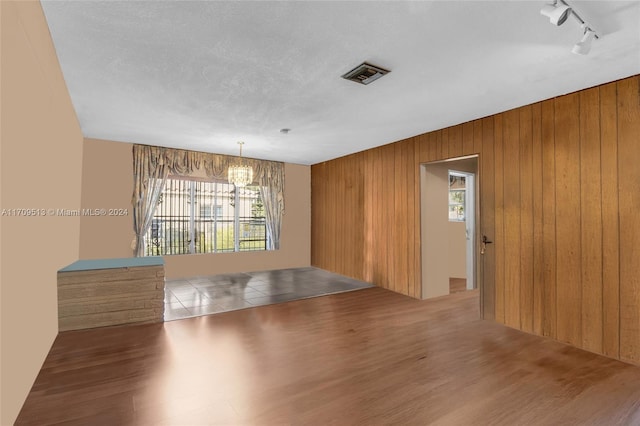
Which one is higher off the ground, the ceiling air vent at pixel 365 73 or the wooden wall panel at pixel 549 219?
the ceiling air vent at pixel 365 73

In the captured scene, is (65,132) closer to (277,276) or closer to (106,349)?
(106,349)

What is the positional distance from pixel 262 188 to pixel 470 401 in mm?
5693

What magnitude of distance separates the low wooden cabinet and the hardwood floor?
201 millimetres

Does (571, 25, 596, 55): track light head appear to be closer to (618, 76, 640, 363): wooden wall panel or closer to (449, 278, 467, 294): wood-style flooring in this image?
(618, 76, 640, 363): wooden wall panel

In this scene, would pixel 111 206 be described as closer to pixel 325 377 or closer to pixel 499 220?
pixel 325 377

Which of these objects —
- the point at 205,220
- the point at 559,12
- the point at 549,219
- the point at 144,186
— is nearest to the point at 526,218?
the point at 549,219

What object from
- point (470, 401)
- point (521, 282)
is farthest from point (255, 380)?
point (521, 282)

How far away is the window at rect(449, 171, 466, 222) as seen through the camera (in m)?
6.69

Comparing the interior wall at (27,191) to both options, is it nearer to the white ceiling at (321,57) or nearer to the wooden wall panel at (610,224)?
the white ceiling at (321,57)

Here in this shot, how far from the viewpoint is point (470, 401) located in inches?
83.9

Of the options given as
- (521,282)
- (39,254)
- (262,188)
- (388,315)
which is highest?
(262,188)

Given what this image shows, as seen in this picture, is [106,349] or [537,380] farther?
[106,349]

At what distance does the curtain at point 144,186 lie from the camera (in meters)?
5.47

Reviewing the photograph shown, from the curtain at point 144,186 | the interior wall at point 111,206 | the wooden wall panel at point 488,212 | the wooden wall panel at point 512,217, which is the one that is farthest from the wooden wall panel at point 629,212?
the curtain at point 144,186
